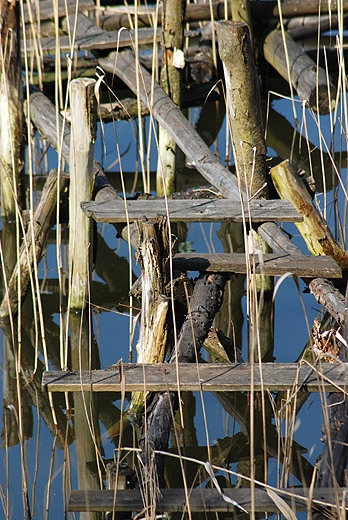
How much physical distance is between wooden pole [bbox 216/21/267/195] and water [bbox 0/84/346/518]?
482mm

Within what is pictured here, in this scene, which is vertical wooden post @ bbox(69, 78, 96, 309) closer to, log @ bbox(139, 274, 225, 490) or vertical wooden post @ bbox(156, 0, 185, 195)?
log @ bbox(139, 274, 225, 490)

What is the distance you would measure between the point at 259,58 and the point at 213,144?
102 cm

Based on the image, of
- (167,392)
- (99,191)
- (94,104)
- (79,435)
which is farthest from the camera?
(99,191)

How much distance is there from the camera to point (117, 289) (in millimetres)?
4945

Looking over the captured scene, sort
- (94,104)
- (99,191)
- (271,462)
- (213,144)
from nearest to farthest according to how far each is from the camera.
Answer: (271,462), (94,104), (99,191), (213,144)

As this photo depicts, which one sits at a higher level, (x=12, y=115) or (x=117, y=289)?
(x=12, y=115)

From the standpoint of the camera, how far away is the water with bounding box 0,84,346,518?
3150 millimetres

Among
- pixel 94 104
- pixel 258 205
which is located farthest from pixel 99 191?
pixel 258 205

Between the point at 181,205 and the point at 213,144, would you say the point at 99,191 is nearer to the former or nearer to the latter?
the point at 181,205

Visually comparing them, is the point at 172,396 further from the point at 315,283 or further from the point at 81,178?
the point at 81,178

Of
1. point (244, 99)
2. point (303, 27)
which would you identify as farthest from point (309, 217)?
point (303, 27)

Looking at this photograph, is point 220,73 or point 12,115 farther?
point 220,73

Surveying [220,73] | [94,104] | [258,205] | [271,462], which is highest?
Result: [220,73]

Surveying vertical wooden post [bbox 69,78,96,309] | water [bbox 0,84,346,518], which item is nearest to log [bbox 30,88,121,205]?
vertical wooden post [bbox 69,78,96,309]
